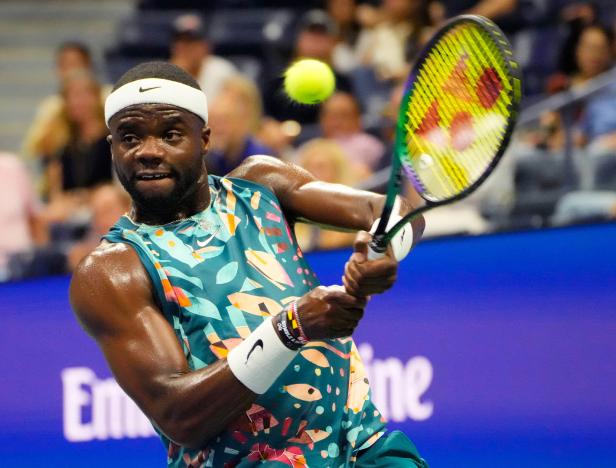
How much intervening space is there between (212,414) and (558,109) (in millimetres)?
3305

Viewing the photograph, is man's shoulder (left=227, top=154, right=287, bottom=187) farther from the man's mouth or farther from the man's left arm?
the man's mouth

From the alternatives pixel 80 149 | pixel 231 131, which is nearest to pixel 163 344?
pixel 231 131

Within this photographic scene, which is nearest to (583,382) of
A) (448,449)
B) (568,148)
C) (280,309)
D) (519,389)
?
(519,389)

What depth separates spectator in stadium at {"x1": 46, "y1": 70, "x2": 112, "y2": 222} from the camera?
23.5 ft

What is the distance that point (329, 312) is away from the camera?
2.56 meters

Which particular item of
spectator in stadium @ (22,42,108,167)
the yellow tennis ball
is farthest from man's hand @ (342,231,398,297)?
spectator in stadium @ (22,42,108,167)

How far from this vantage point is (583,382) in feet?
15.0

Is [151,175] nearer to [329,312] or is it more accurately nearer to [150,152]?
[150,152]

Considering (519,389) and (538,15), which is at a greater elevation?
(538,15)

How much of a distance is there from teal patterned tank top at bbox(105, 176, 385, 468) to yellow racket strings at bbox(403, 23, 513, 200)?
0.49 m

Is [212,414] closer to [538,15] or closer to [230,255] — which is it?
[230,255]

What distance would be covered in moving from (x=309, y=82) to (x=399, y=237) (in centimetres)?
83

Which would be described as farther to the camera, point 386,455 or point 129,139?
point 386,455

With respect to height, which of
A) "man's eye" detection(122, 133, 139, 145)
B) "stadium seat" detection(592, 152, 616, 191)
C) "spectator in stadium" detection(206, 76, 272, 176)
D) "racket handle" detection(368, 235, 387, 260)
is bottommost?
"racket handle" detection(368, 235, 387, 260)
